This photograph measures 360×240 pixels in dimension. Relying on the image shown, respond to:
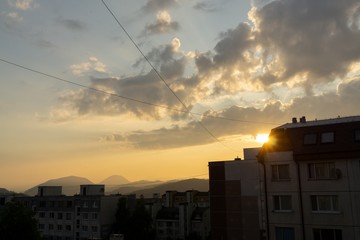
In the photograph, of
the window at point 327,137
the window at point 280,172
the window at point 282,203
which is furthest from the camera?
the window at point 280,172

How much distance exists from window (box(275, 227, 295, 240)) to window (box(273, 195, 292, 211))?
173 centimetres

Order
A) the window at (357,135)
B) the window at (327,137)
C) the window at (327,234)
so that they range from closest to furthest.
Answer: the window at (327,234) < the window at (357,135) < the window at (327,137)


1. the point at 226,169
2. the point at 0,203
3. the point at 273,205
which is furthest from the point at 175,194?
the point at 273,205

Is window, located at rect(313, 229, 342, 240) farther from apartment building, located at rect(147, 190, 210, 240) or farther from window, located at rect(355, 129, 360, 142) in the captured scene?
apartment building, located at rect(147, 190, 210, 240)

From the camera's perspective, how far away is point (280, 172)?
3225cm

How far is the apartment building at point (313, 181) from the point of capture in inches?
1115

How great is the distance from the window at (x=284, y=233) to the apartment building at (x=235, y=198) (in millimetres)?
13506

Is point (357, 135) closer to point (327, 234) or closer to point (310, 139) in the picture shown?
point (310, 139)

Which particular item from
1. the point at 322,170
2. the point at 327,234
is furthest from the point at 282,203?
the point at 322,170

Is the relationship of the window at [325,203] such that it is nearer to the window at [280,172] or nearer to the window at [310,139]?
the window at [280,172]

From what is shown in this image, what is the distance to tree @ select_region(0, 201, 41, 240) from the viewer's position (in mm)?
50812

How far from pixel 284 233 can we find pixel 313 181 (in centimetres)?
530

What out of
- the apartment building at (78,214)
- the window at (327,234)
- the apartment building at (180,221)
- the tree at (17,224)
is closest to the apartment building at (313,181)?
the window at (327,234)

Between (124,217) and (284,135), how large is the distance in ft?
195
